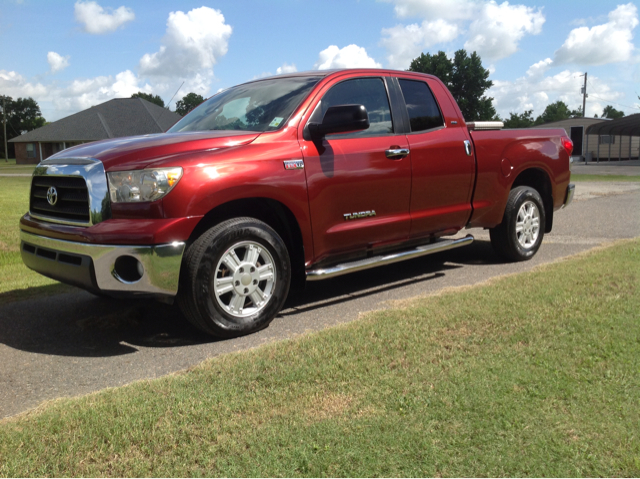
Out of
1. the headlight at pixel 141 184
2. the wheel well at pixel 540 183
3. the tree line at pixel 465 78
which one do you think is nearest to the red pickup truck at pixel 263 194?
the headlight at pixel 141 184

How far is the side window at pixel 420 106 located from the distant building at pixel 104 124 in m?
45.5

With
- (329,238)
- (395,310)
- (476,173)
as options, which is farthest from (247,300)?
(476,173)

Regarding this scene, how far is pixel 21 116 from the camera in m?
103

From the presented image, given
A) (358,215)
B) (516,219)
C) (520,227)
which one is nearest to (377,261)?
(358,215)

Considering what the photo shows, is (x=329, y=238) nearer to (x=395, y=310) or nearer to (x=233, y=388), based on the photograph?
(x=395, y=310)

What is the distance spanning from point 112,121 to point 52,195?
52.4m

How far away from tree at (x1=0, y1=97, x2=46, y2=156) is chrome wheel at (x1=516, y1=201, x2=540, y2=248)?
98756mm

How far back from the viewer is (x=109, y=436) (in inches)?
111

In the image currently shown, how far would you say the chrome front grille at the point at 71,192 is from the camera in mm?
4090

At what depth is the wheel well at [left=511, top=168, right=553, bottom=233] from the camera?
7.24 meters

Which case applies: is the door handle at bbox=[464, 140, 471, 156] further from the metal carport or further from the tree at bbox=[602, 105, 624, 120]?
the tree at bbox=[602, 105, 624, 120]

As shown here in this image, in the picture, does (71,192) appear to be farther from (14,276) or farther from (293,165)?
(14,276)

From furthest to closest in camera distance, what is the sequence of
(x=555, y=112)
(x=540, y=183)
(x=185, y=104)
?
(x=555, y=112)
(x=185, y=104)
(x=540, y=183)

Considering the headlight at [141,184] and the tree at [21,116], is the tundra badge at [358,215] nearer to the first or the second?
the headlight at [141,184]
